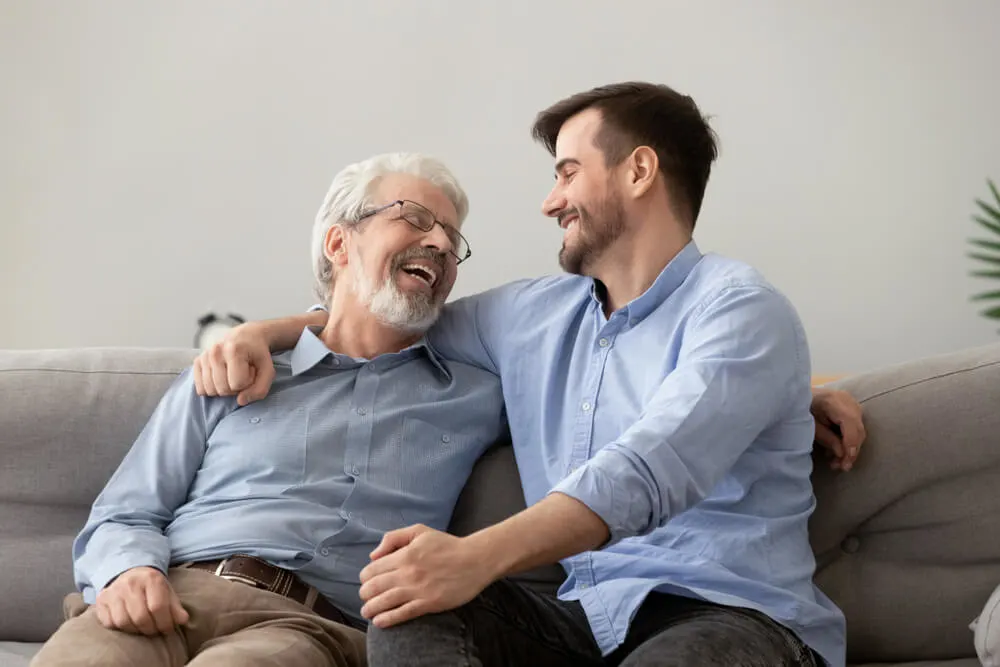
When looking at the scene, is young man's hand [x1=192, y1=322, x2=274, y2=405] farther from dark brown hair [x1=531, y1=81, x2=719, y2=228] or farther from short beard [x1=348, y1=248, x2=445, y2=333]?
dark brown hair [x1=531, y1=81, x2=719, y2=228]

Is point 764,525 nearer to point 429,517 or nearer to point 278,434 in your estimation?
point 429,517

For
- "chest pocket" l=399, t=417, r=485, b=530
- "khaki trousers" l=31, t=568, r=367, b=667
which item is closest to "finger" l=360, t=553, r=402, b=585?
"khaki trousers" l=31, t=568, r=367, b=667

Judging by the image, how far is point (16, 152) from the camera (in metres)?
3.22

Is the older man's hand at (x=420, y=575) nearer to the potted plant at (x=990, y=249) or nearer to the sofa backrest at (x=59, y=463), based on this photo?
the sofa backrest at (x=59, y=463)

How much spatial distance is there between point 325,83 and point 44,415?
1503mm

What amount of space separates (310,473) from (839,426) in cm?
85

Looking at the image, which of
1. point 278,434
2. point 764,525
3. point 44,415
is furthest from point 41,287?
point 764,525

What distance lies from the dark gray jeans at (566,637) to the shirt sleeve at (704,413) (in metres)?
0.15

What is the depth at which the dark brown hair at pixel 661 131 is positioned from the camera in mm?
1854

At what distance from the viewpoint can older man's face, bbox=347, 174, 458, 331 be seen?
194 cm

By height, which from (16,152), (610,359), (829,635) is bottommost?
(829,635)

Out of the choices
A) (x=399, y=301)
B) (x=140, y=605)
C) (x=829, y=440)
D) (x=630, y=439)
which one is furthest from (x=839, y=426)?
(x=140, y=605)

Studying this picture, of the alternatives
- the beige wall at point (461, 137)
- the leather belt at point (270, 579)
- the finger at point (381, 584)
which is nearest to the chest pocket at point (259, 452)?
the leather belt at point (270, 579)

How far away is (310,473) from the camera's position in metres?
1.79
